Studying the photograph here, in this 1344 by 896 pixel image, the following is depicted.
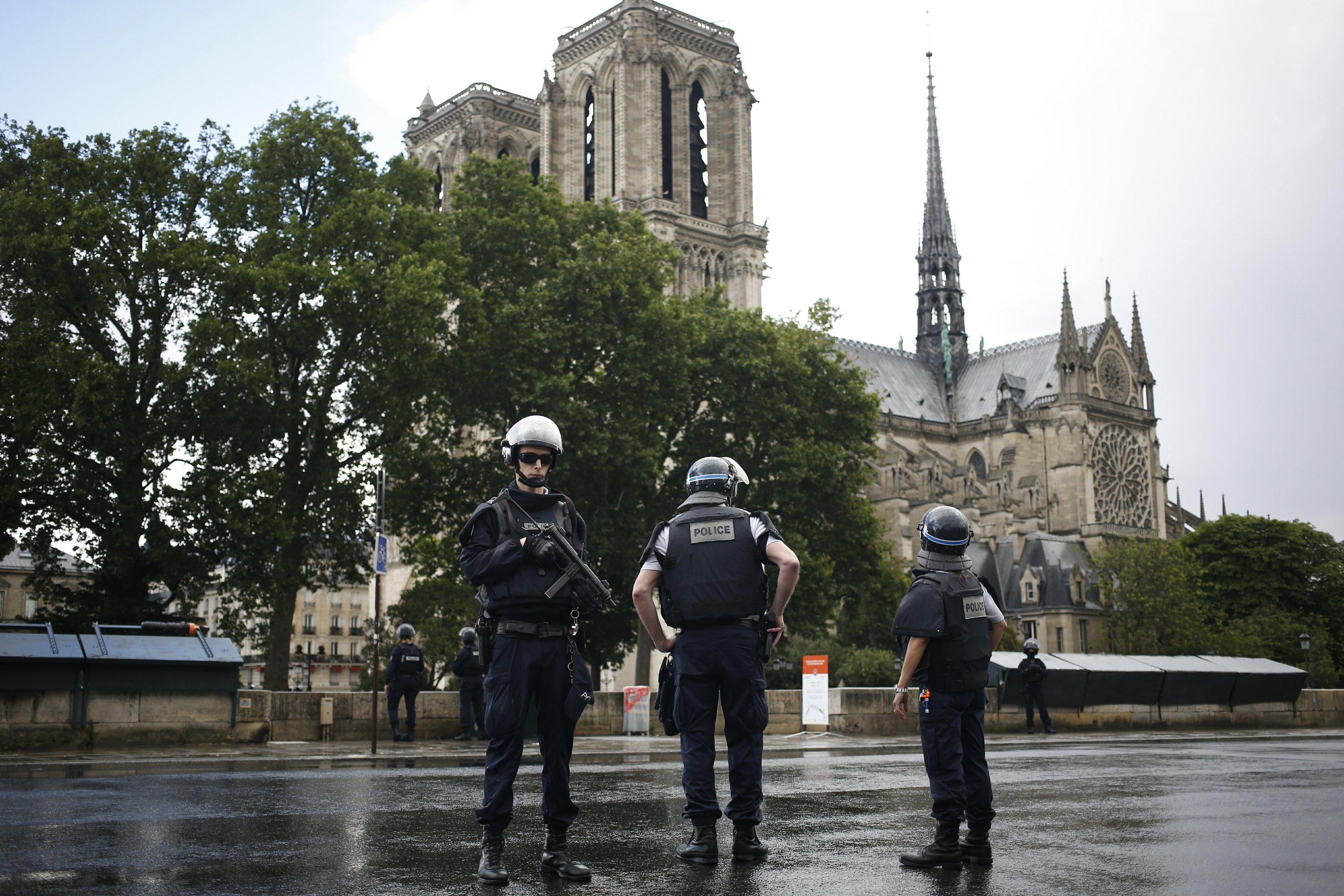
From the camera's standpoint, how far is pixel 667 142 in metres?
77.8

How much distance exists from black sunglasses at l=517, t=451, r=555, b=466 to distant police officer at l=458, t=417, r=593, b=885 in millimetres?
212

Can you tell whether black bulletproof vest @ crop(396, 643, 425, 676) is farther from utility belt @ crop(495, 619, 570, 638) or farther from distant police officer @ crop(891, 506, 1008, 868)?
utility belt @ crop(495, 619, 570, 638)

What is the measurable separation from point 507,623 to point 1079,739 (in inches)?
670

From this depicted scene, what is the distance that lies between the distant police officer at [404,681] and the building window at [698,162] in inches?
2381

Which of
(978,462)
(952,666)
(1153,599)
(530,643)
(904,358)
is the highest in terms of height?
(904,358)

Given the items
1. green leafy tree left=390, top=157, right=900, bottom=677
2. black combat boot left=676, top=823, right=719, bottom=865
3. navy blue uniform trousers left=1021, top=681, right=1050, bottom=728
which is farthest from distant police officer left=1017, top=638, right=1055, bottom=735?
black combat boot left=676, top=823, right=719, bottom=865

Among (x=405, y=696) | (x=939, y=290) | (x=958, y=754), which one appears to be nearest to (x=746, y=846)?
(x=958, y=754)

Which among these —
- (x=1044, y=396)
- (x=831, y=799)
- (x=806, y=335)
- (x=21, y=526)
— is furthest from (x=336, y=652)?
(x=831, y=799)

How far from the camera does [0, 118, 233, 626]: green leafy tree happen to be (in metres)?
26.6

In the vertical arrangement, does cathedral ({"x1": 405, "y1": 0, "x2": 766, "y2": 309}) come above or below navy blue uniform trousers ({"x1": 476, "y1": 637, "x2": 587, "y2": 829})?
above

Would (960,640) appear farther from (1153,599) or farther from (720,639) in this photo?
(1153,599)

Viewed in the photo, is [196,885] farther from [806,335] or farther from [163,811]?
[806,335]

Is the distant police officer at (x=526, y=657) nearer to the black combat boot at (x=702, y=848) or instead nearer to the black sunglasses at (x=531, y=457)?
the black sunglasses at (x=531, y=457)

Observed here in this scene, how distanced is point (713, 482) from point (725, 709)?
113 centimetres
